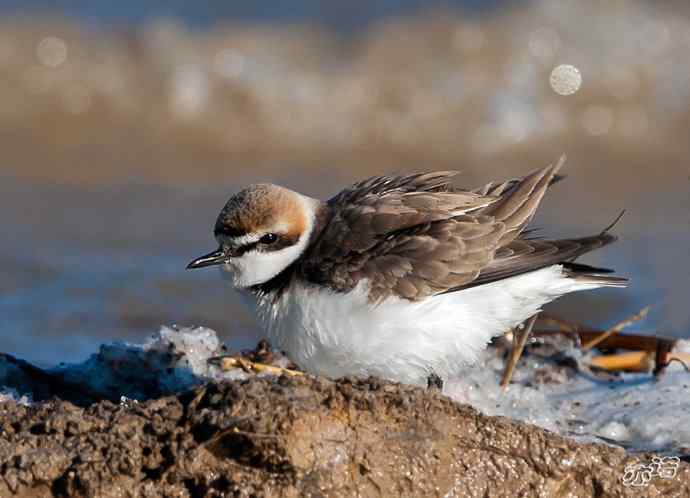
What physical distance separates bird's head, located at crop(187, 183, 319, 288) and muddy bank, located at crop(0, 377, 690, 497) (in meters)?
1.42

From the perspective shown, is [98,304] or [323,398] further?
[98,304]

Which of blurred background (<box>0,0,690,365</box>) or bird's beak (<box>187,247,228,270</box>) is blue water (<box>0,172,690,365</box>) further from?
bird's beak (<box>187,247,228,270</box>)

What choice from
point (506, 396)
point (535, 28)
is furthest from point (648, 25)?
point (506, 396)

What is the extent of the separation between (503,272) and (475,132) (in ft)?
26.7

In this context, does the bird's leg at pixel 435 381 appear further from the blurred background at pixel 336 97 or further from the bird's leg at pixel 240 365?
the blurred background at pixel 336 97

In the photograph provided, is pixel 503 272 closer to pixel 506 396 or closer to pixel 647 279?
pixel 506 396

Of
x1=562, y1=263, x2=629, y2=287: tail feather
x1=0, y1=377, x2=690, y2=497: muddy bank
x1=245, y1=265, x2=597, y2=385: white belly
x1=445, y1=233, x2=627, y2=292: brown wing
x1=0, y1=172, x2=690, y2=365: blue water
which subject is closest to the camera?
x1=0, y1=377, x2=690, y2=497: muddy bank

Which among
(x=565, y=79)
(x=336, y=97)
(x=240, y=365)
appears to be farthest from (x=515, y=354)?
(x=565, y=79)

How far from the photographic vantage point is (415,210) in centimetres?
569

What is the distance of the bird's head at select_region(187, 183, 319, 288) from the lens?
5695 mm

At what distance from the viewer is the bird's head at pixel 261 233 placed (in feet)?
18.7

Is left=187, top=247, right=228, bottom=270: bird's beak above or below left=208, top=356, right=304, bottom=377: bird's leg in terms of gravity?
above

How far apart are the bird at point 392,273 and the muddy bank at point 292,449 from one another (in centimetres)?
108

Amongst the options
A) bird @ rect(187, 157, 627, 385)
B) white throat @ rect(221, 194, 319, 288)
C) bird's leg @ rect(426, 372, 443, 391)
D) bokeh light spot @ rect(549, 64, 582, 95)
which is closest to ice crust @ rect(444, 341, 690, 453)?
bird's leg @ rect(426, 372, 443, 391)
